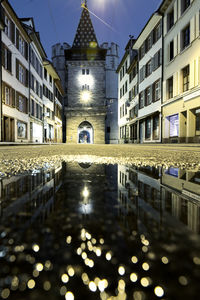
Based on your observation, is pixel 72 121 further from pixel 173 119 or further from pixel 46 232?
pixel 46 232

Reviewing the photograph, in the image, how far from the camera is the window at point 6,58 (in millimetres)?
13414

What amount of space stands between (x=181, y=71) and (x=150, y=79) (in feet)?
16.3

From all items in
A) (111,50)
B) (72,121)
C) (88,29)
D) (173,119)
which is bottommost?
(173,119)

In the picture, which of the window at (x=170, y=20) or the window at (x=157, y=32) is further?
the window at (x=157, y=32)

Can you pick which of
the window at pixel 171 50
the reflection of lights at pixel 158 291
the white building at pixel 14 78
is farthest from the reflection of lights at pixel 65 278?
the window at pixel 171 50

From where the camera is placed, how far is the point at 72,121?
33812 millimetres

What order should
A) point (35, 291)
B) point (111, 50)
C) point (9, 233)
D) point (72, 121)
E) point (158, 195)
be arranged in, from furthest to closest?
point (111, 50), point (72, 121), point (158, 195), point (9, 233), point (35, 291)

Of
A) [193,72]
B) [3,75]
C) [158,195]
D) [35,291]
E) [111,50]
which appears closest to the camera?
[35,291]

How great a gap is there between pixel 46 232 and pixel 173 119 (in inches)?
558

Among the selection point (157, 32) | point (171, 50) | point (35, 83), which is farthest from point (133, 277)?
point (35, 83)

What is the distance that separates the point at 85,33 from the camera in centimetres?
3584

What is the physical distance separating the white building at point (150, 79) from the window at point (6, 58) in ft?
36.0

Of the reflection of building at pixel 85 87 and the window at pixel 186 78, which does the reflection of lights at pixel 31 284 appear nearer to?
the window at pixel 186 78

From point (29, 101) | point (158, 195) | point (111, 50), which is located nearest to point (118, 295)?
point (158, 195)
